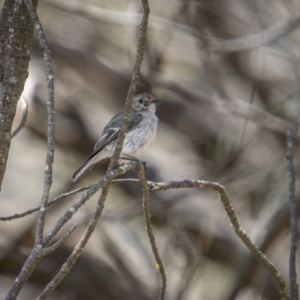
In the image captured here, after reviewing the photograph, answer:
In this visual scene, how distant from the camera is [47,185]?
194cm

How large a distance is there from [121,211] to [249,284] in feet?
5.36

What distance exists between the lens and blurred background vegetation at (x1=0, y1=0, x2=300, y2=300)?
5.99 metres

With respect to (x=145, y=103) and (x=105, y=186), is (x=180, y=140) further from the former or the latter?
(x=105, y=186)

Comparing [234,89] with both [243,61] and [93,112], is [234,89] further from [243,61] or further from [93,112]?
Result: [93,112]

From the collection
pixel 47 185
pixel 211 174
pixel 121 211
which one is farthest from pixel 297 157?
pixel 47 185

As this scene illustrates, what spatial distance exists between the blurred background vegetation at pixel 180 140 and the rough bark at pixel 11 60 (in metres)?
3.69

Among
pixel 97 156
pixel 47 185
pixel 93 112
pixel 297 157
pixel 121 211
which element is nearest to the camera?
pixel 47 185

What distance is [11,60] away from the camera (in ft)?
7.36

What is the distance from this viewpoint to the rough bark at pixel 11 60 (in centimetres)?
221

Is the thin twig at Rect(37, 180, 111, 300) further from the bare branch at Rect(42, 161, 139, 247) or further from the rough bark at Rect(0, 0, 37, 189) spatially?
the rough bark at Rect(0, 0, 37, 189)

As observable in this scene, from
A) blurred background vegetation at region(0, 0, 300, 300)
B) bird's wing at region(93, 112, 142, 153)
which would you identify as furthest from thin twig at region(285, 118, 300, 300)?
blurred background vegetation at region(0, 0, 300, 300)

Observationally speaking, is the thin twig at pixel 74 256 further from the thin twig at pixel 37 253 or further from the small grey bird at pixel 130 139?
Result: the small grey bird at pixel 130 139

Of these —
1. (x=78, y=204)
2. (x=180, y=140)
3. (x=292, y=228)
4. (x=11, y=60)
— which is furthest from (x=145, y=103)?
(x=78, y=204)

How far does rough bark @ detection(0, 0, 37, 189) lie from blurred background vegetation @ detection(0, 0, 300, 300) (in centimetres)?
369
